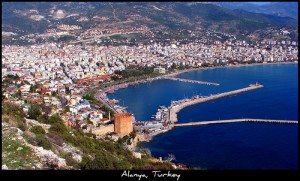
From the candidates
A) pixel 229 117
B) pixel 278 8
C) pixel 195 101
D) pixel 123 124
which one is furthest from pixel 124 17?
pixel 278 8

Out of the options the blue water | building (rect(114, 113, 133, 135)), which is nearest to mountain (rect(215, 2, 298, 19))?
the blue water

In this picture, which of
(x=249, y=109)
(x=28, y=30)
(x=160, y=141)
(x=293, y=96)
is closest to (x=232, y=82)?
(x=293, y=96)

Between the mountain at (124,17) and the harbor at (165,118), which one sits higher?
the mountain at (124,17)

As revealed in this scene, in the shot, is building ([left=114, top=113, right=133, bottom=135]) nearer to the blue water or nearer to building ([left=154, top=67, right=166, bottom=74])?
the blue water

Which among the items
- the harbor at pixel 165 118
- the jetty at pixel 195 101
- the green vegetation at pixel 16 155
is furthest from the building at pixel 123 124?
the green vegetation at pixel 16 155

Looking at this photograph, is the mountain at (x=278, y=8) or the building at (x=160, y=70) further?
the mountain at (x=278, y=8)

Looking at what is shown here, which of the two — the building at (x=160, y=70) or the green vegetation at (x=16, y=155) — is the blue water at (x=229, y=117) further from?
the green vegetation at (x=16, y=155)

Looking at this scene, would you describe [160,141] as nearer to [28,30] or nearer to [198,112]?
[198,112]
